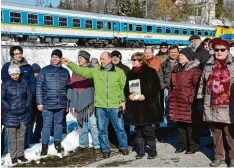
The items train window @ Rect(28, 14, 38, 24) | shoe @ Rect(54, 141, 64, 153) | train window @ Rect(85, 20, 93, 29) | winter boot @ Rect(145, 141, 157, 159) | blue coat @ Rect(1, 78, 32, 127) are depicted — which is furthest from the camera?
train window @ Rect(85, 20, 93, 29)

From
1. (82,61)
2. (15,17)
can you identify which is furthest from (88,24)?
(82,61)

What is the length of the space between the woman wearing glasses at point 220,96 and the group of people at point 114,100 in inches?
0.5

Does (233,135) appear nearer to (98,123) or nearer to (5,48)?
(98,123)

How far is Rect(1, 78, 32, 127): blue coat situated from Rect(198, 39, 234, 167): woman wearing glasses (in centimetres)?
268

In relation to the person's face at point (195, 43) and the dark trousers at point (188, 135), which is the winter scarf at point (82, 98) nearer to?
the dark trousers at point (188, 135)

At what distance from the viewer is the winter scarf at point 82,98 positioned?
21.2 ft

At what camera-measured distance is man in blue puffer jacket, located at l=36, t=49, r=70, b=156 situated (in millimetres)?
6164

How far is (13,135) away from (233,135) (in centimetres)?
322

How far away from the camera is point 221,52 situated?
5.28m

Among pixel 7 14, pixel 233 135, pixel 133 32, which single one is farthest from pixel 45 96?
pixel 133 32

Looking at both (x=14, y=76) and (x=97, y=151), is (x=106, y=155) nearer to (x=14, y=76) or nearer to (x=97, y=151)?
(x=97, y=151)

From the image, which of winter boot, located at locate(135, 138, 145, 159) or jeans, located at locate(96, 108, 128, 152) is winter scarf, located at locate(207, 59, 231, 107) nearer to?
winter boot, located at locate(135, 138, 145, 159)

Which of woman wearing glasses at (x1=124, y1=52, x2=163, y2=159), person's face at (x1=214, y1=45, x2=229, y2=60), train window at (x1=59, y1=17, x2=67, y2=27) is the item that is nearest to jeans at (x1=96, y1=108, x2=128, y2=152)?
woman wearing glasses at (x1=124, y1=52, x2=163, y2=159)

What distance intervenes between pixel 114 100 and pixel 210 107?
152 centimetres
